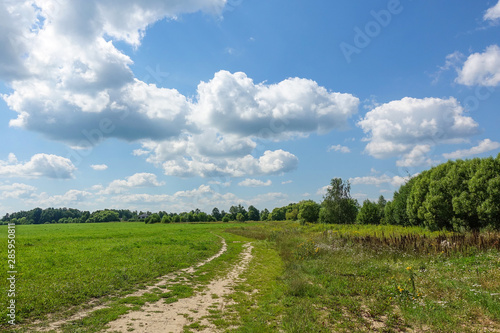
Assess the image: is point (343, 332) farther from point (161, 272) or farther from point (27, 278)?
point (27, 278)

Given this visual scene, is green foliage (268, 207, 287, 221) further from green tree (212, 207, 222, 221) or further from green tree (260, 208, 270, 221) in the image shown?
green tree (212, 207, 222, 221)

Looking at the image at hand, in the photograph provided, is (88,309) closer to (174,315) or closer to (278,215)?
(174,315)

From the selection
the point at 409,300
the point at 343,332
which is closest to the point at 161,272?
the point at 343,332

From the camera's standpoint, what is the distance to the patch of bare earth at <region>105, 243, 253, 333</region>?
7258mm

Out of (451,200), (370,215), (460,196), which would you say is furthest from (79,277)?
(370,215)

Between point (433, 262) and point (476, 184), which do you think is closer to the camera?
point (433, 262)

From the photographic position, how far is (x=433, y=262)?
42.8 feet

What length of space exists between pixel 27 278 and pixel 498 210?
31049 millimetres

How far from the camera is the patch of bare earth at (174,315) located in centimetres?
726

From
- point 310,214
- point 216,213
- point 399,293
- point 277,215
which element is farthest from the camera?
point 216,213

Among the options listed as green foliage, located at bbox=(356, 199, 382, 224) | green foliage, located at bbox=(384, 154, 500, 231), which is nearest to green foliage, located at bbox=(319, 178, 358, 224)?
green foliage, located at bbox=(356, 199, 382, 224)

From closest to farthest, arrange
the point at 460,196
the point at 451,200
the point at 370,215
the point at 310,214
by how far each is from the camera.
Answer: the point at 460,196 < the point at 451,200 < the point at 370,215 < the point at 310,214

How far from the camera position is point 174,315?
825cm

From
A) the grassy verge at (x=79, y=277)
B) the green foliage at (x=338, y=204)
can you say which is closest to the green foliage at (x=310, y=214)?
the green foliage at (x=338, y=204)
